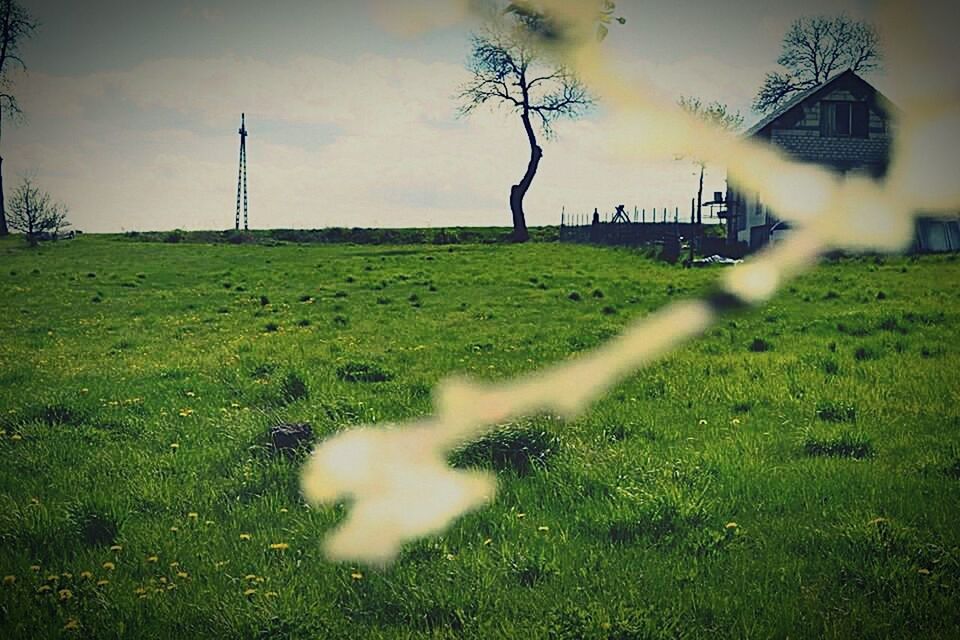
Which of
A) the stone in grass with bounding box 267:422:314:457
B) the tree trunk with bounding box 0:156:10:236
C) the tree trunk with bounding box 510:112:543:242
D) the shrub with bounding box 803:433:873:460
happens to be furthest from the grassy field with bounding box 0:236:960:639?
the tree trunk with bounding box 510:112:543:242

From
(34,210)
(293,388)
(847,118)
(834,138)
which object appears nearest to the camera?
(34,210)

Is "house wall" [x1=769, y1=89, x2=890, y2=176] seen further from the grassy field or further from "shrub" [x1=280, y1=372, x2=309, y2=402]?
"shrub" [x1=280, y1=372, x2=309, y2=402]

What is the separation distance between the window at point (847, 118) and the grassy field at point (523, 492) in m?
2.31

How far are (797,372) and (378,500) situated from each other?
5733mm

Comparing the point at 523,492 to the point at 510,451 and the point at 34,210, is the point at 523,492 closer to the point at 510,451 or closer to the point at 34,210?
the point at 510,451

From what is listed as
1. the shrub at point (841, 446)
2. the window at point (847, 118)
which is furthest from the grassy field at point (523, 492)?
the window at point (847, 118)

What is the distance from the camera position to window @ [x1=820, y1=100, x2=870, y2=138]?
6328mm

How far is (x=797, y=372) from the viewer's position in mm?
10031

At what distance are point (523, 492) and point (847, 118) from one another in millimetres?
3456

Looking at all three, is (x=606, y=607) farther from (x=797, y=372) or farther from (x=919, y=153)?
(x=797, y=372)

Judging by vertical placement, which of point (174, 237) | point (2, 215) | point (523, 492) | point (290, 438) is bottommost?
point (523, 492)

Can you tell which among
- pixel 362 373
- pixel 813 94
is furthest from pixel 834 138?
pixel 362 373

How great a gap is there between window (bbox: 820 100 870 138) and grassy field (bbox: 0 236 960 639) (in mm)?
2311

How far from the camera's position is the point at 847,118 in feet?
21.7
